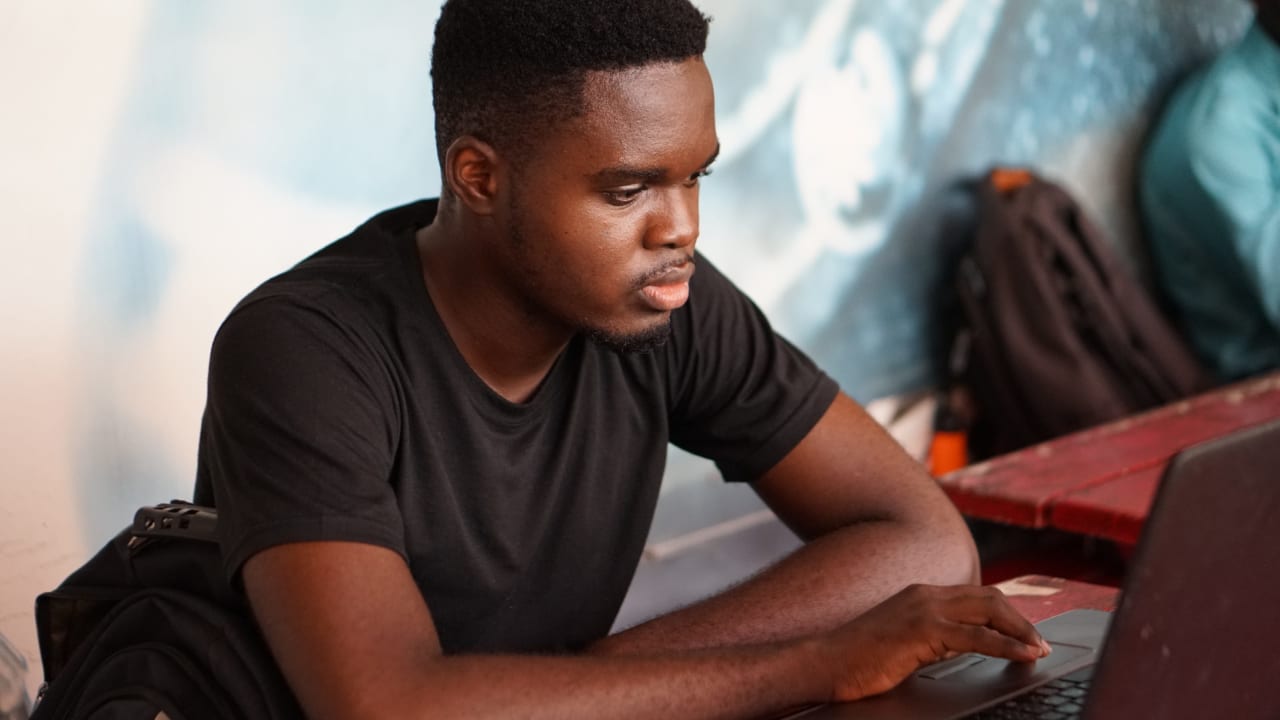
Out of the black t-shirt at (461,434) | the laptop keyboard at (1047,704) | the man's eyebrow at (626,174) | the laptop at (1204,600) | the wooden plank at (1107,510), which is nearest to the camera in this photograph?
the laptop at (1204,600)

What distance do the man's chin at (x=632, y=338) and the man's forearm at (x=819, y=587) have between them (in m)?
0.26

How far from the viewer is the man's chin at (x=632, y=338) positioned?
138cm

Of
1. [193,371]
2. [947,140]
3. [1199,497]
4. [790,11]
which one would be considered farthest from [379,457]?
[947,140]

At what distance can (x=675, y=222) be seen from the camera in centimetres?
135

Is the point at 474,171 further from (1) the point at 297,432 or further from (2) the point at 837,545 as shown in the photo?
(2) the point at 837,545

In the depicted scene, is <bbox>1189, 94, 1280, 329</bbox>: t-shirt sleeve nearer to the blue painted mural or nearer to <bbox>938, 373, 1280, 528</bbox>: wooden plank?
the blue painted mural

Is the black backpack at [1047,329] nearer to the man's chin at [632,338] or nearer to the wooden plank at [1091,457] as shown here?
the wooden plank at [1091,457]

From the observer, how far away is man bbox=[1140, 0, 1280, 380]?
3.27 meters

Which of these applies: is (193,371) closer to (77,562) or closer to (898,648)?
(77,562)

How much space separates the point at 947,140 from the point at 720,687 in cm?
235

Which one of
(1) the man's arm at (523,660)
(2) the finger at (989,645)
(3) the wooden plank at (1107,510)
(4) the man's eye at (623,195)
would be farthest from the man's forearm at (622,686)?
(3) the wooden plank at (1107,510)

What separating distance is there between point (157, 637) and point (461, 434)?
33 cm

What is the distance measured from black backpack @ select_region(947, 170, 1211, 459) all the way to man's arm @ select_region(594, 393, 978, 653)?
163cm

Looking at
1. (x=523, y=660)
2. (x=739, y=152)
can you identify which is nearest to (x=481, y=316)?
(x=523, y=660)
